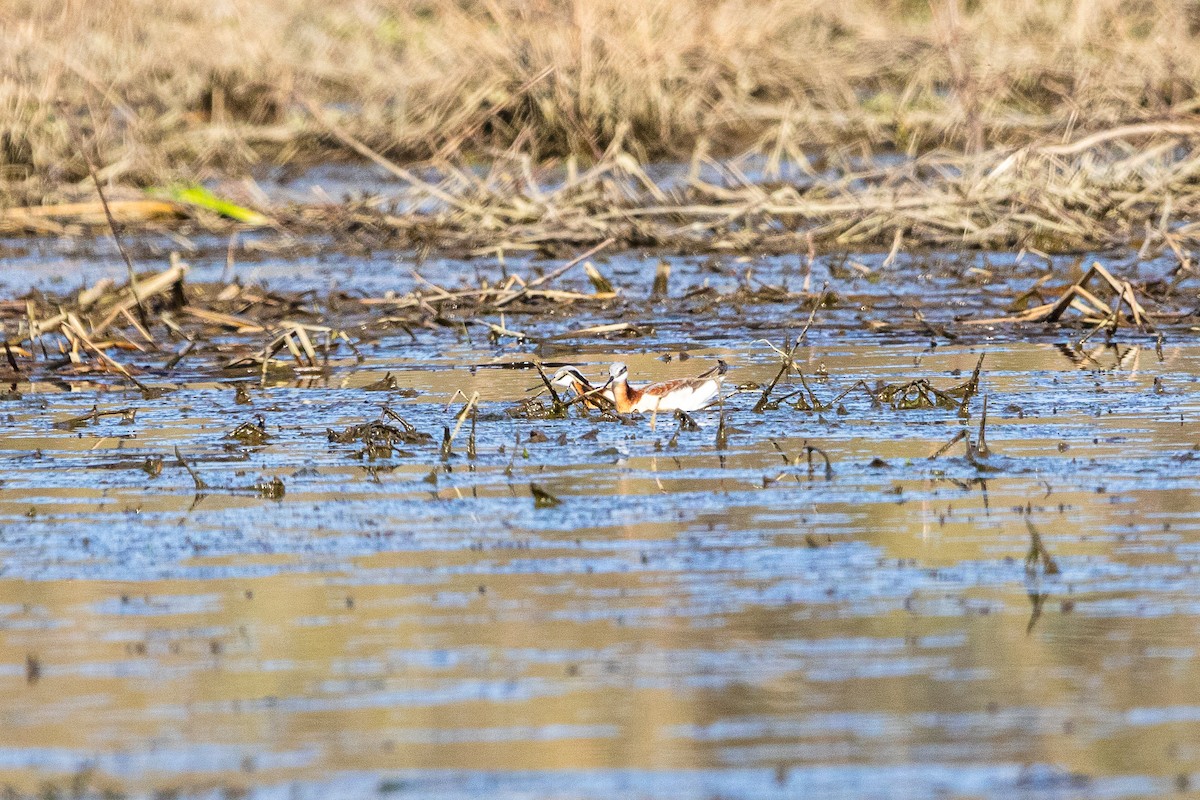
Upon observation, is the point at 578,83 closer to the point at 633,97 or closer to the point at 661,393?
the point at 633,97

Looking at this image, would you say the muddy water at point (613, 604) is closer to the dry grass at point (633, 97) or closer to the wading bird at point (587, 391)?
the wading bird at point (587, 391)

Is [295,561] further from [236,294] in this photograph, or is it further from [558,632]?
[236,294]

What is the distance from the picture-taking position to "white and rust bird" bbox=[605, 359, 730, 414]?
5961 millimetres

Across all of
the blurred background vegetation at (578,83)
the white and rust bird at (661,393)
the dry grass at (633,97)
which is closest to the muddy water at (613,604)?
the white and rust bird at (661,393)

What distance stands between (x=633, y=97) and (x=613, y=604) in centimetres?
1163

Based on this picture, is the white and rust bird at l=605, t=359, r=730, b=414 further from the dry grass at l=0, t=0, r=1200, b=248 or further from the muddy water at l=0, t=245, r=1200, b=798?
the dry grass at l=0, t=0, r=1200, b=248

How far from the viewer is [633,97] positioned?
1517 centimetres

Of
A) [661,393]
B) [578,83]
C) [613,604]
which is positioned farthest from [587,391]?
[578,83]

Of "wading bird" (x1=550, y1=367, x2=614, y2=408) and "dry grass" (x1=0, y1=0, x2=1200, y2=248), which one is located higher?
"dry grass" (x1=0, y1=0, x2=1200, y2=248)

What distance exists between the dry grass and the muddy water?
4720 mm

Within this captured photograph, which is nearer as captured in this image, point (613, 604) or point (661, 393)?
point (613, 604)

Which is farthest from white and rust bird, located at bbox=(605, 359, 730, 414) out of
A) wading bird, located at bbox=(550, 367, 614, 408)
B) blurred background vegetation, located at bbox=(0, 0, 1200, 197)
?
blurred background vegetation, located at bbox=(0, 0, 1200, 197)

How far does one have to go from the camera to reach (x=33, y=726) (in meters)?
3.24

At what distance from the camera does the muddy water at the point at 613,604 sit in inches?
118
